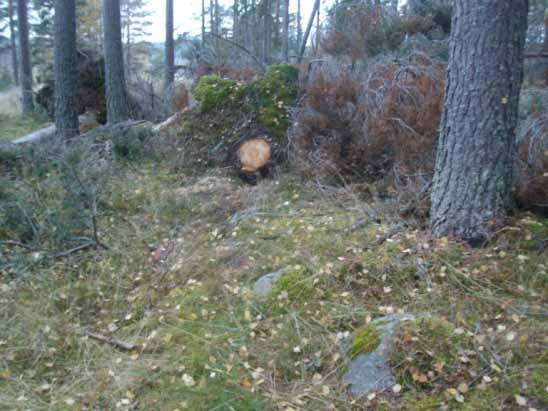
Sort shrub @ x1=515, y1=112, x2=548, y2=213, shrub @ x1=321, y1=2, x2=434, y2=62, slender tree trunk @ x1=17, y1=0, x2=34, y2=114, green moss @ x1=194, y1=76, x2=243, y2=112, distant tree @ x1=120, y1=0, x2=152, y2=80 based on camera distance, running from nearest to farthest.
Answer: shrub @ x1=515, y1=112, x2=548, y2=213
green moss @ x1=194, y1=76, x2=243, y2=112
shrub @ x1=321, y1=2, x2=434, y2=62
slender tree trunk @ x1=17, y1=0, x2=34, y2=114
distant tree @ x1=120, y1=0, x2=152, y2=80

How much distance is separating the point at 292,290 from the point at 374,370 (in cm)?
102

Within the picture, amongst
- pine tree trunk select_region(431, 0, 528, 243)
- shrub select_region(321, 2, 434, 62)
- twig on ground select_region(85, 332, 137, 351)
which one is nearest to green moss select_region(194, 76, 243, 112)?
shrub select_region(321, 2, 434, 62)

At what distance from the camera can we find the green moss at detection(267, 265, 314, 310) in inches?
136

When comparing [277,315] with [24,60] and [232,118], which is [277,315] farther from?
[24,60]

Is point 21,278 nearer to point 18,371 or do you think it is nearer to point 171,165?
point 18,371

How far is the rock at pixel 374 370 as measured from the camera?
103 inches

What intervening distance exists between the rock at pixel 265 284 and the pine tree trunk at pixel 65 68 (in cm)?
594

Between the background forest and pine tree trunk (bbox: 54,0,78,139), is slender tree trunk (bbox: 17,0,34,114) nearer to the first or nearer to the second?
pine tree trunk (bbox: 54,0,78,139)

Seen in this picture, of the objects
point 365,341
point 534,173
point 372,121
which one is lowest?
point 365,341

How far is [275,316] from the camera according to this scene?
3.38 m

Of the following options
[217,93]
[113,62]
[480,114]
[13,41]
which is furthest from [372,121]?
[13,41]

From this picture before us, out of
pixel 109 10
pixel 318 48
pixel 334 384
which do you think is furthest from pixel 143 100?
pixel 334 384

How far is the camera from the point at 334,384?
272cm

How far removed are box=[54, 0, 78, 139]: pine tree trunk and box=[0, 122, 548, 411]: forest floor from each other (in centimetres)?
428
